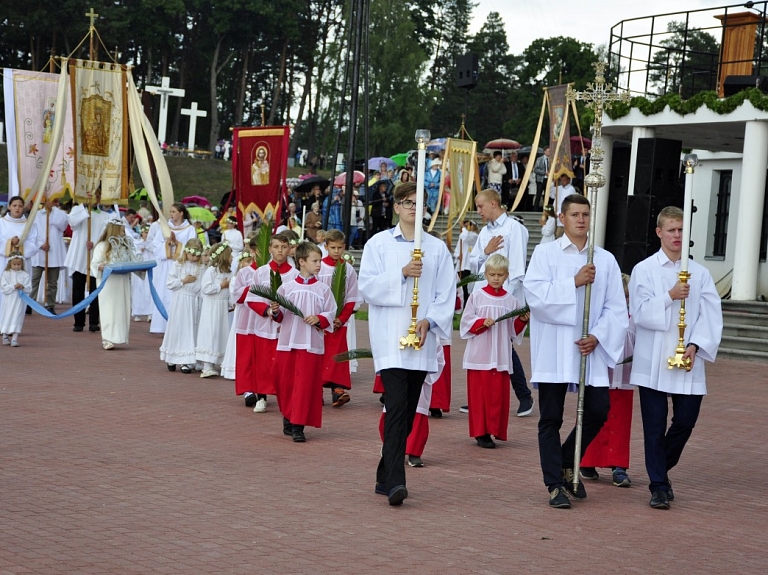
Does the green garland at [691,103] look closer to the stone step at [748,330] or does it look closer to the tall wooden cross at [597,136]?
the stone step at [748,330]

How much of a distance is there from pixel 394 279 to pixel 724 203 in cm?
1910

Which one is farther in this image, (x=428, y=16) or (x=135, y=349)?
(x=428, y=16)

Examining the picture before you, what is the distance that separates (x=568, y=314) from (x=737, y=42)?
1645cm

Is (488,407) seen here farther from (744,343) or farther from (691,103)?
(691,103)

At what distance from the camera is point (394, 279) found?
7305mm

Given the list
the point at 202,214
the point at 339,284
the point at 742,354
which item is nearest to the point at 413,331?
the point at 339,284

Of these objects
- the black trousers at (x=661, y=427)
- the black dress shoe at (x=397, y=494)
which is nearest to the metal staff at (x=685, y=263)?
the black trousers at (x=661, y=427)

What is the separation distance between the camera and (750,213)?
20.0 meters

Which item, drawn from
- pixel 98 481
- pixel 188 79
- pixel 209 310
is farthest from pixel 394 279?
pixel 188 79

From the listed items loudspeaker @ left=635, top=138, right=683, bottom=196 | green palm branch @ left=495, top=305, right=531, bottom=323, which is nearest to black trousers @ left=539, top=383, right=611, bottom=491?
green palm branch @ left=495, top=305, right=531, bottom=323

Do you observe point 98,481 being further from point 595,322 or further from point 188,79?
point 188,79

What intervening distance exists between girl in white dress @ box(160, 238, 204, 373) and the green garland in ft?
32.2

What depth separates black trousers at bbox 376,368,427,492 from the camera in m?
7.18

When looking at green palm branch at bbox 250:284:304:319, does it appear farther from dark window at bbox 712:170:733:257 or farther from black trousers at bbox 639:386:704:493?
dark window at bbox 712:170:733:257
